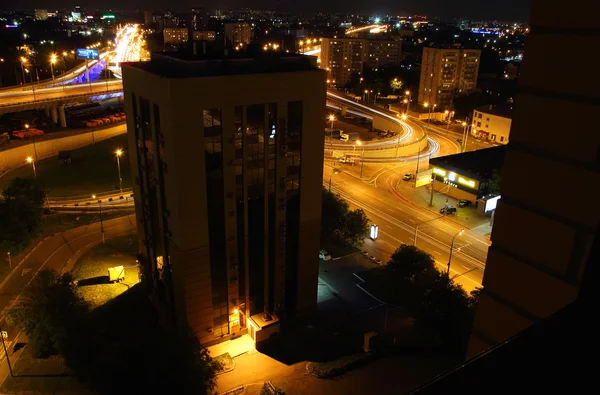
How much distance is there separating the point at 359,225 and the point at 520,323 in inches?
1001

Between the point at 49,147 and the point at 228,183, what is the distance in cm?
3274

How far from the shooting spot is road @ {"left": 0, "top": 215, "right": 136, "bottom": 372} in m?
23.0

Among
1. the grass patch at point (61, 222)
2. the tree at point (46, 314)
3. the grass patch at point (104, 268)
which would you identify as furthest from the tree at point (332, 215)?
the tree at point (46, 314)

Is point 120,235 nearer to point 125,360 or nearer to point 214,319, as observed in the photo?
point 214,319

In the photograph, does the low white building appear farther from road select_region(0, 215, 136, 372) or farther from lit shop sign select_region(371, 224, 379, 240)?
road select_region(0, 215, 136, 372)

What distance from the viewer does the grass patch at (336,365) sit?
1859 centimetres

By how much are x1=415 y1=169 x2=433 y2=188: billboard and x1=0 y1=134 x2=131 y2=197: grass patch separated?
76.8 feet

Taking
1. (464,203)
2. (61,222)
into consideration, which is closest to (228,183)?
(61,222)

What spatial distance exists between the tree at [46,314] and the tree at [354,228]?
1448 cm

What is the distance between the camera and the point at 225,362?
750 inches

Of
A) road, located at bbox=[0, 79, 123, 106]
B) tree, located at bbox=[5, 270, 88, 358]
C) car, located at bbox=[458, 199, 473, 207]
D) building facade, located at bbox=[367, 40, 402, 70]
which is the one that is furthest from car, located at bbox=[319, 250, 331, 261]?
building facade, located at bbox=[367, 40, 402, 70]

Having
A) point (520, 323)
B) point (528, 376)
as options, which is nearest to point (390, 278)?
point (520, 323)

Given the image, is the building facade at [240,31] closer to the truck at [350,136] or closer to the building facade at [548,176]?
the truck at [350,136]

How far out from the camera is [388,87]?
7981 cm
